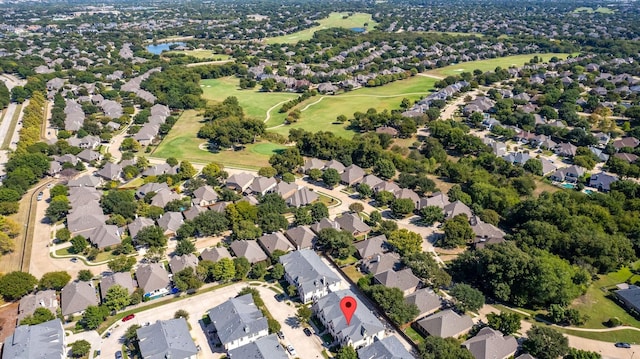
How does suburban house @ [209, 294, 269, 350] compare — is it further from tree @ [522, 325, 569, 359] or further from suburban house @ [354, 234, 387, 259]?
tree @ [522, 325, 569, 359]

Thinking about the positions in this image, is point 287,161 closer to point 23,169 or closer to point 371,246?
point 371,246

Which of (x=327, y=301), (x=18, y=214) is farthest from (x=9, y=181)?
(x=327, y=301)

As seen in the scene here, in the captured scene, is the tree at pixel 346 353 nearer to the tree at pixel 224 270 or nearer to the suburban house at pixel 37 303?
the tree at pixel 224 270

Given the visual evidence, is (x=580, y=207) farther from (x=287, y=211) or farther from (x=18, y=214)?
(x=18, y=214)

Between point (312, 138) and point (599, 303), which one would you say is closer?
point (599, 303)

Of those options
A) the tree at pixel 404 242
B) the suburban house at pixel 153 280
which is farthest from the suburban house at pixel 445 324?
the suburban house at pixel 153 280

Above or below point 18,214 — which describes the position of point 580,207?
above

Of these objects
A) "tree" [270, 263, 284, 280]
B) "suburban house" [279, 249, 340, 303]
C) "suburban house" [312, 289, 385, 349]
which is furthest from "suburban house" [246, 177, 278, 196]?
"suburban house" [312, 289, 385, 349]
